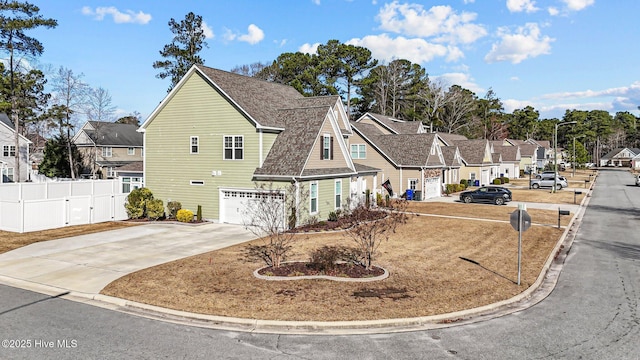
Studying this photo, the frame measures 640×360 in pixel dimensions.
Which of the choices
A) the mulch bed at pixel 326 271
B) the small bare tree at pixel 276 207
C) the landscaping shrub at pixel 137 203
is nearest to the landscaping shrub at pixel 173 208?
the landscaping shrub at pixel 137 203

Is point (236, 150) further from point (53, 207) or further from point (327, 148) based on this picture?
point (53, 207)

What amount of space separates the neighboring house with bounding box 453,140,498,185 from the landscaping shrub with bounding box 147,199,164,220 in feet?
145

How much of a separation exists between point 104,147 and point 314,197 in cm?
4663

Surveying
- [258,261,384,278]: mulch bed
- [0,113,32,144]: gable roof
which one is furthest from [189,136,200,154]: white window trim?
[0,113,32,144]: gable roof

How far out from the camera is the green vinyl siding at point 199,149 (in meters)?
27.0

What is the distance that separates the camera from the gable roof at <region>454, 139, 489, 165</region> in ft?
199

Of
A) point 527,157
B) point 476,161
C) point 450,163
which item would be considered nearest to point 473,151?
point 476,161

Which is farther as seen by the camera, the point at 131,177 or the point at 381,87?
the point at 381,87

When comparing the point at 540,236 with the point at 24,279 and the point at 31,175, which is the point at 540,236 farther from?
the point at 31,175

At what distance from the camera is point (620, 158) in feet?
463

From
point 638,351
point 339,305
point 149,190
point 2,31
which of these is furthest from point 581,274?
point 2,31

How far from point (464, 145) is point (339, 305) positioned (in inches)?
2257

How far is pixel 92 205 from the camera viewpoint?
27750 mm

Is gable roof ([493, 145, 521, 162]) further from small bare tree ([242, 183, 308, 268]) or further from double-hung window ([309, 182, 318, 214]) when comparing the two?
small bare tree ([242, 183, 308, 268])
